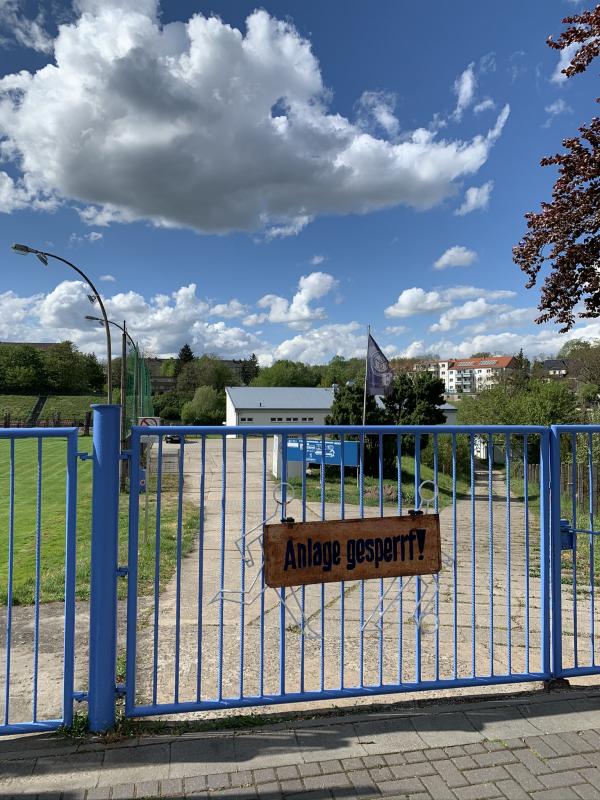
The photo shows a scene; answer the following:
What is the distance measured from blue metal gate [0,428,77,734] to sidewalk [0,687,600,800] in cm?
33

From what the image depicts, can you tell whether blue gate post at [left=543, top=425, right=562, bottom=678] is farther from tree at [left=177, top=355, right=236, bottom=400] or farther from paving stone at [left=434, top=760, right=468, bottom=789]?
tree at [left=177, top=355, right=236, bottom=400]

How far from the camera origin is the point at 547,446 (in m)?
3.52

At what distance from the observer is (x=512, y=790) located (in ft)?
8.20

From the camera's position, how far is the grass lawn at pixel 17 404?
233 ft

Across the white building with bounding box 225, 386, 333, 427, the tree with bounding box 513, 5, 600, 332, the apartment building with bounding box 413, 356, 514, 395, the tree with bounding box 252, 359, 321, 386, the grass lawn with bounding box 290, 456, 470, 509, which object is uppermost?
the apartment building with bounding box 413, 356, 514, 395

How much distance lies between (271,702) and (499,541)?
829 centimetres

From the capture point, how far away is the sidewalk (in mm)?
2479

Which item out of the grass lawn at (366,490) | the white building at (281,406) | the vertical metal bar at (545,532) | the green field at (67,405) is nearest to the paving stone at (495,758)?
the vertical metal bar at (545,532)

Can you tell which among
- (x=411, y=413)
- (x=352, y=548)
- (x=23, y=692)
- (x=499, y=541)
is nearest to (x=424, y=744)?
(x=352, y=548)

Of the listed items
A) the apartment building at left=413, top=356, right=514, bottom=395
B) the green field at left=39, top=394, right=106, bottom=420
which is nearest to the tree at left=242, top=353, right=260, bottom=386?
the green field at left=39, top=394, right=106, bottom=420

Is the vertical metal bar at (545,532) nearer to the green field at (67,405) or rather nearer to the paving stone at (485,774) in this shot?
the paving stone at (485,774)

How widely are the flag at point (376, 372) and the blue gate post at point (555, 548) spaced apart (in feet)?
48.8

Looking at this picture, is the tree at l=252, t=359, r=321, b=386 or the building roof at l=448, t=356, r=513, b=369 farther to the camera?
the building roof at l=448, t=356, r=513, b=369

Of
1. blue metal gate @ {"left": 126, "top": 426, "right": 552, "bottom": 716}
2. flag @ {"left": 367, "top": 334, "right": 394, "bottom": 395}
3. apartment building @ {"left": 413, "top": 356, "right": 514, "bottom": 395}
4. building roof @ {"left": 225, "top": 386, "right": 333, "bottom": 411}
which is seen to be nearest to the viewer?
blue metal gate @ {"left": 126, "top": 426, "right": 552, "bottom": 716}
